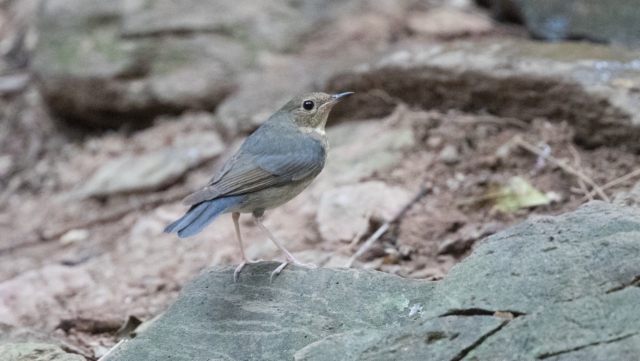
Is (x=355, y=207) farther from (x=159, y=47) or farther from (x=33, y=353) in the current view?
(x=159, y=47)

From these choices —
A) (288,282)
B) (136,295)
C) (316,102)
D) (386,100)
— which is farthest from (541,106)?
(136,295)

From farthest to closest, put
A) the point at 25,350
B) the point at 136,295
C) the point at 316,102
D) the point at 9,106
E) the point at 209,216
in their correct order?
the point at 9,106 → the point at 136,295 → the point at 316,102 → the point at 209,216 → the point at 25,350

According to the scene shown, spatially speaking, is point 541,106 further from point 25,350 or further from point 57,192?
point 57,192

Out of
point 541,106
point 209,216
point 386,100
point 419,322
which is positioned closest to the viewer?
point 419,322

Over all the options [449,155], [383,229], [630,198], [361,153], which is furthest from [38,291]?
[630,198]

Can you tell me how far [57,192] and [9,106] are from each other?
2.74 metres

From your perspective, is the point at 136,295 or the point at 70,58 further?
the point at 70,58

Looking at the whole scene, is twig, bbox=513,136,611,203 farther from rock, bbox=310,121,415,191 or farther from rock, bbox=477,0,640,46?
rock, bbox=477,0,640,46

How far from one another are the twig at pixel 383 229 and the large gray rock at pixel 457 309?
3.50 feet

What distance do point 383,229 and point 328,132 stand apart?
7.10 ft

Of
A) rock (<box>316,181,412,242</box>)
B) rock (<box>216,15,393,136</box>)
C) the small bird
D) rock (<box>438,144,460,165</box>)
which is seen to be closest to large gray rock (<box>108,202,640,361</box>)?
the small bird

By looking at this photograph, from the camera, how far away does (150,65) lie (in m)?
8.12

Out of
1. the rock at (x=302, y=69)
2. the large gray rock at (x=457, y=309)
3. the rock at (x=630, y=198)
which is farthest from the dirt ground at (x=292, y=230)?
the large gray rock at (x=457, y=309)

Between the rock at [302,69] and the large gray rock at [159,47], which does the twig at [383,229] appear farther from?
the large gray rock at [159,47]
